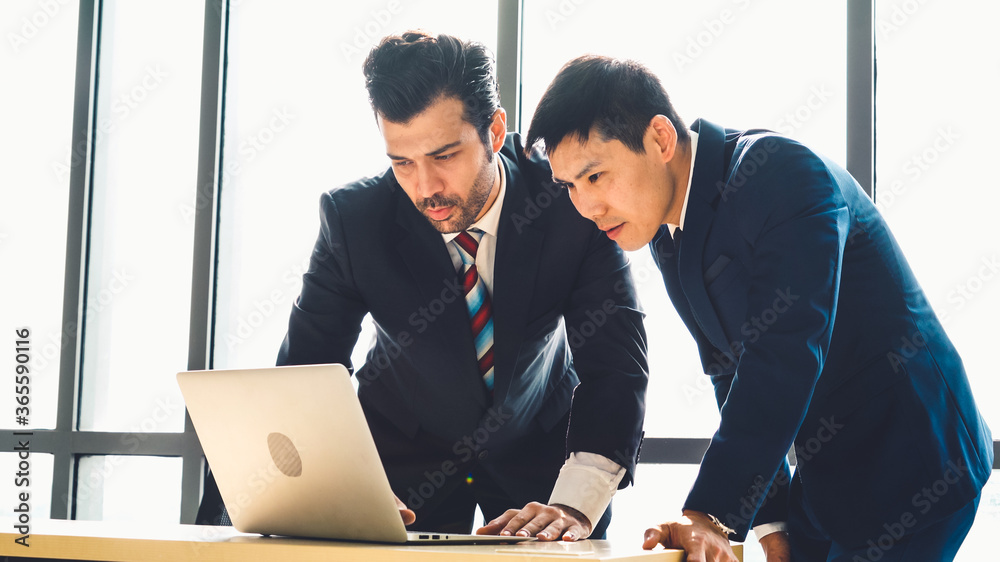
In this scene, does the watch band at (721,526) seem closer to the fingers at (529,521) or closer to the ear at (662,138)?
the fingers at (529,521)

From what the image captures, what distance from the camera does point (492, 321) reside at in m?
1.80

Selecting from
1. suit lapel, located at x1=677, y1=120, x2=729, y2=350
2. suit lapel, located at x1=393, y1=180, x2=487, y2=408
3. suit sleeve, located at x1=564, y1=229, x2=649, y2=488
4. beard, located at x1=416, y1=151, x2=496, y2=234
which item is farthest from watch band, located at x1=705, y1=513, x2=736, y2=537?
beard, located at x1=416, y1=151, x2=496, y2=234

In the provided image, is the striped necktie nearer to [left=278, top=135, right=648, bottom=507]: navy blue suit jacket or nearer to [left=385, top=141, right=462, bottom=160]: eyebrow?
[left=278, top=135, right=648, bottom=507]: navy blue suit jacket

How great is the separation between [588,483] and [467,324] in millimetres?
429

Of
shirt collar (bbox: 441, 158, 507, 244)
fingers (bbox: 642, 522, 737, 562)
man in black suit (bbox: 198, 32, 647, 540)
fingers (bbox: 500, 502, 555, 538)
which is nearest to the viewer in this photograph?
fingers (bbox: 642, 522, 737, 562)

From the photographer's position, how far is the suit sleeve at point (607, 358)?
5.28ft

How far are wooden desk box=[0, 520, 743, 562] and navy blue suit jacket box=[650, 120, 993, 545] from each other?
0.17 metres

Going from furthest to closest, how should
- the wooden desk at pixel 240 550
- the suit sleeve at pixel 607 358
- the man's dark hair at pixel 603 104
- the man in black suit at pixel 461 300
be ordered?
1. the man in black suit at pixel 461 300
2. the suit sleeve at pixel 607 358
3. the man's dark hair at pixel 603 104
4. the wooden desk at pixel 240 550

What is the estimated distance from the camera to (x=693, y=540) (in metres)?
1.04

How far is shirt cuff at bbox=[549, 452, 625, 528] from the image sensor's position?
4.92 feet

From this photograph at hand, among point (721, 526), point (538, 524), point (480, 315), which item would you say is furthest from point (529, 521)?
point (480, 315)

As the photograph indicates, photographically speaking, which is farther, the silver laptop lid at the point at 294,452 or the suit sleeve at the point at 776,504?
the suit sleeve at the point at 776,504

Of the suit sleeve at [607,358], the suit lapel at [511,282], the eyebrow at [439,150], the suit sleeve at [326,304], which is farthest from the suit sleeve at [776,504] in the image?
the suit sleeve at [326,304]

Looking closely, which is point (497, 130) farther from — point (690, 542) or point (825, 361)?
point (690, 542)
